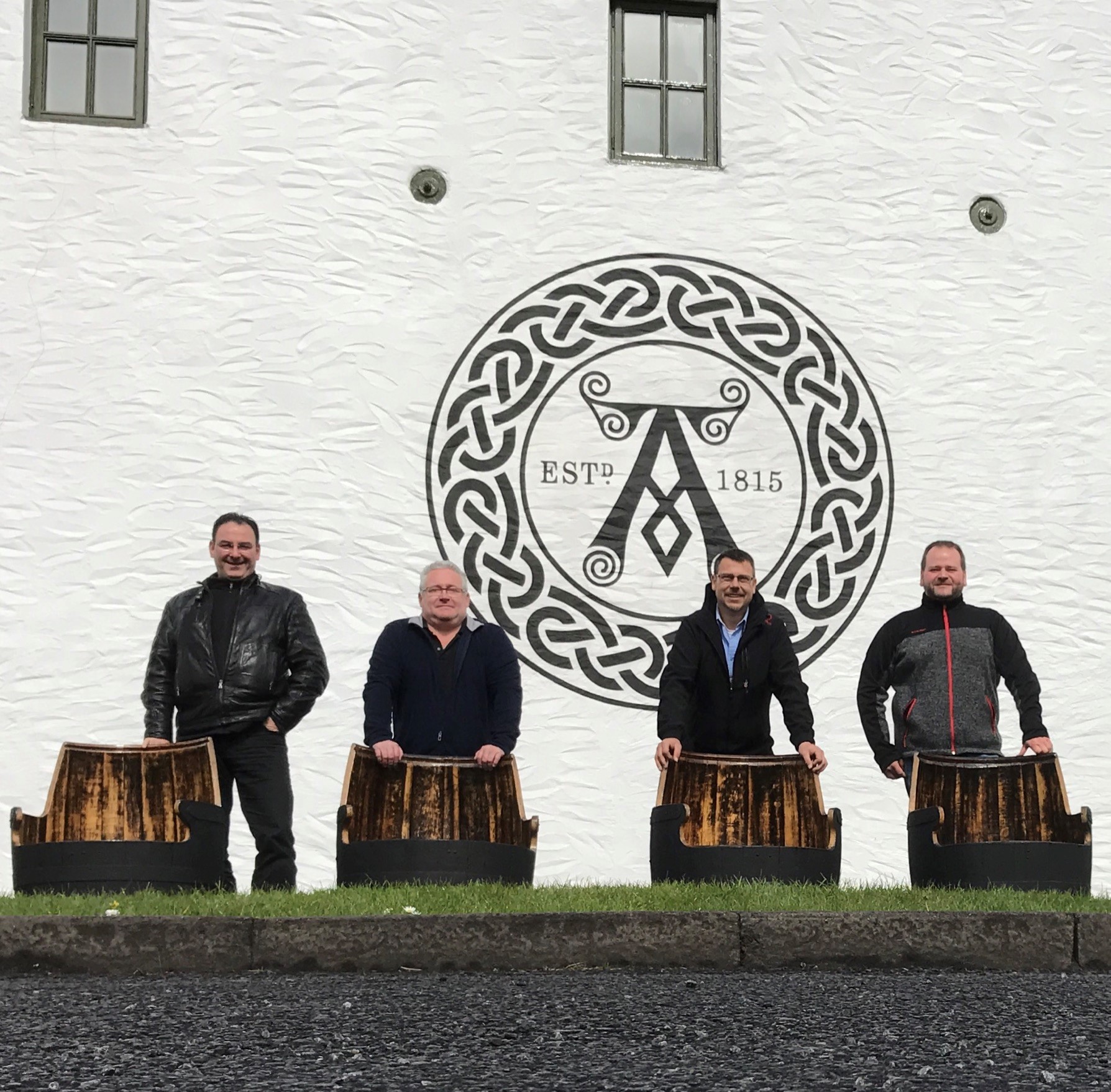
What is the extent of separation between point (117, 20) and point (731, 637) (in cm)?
471

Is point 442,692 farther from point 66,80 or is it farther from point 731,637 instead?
point 66,80

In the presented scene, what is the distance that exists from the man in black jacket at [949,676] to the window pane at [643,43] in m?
3.69

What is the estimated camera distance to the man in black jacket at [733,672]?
273 inches

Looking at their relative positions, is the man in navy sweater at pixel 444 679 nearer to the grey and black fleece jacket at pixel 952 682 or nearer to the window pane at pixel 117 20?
the grey and black fleece jacket at pixel 952 682

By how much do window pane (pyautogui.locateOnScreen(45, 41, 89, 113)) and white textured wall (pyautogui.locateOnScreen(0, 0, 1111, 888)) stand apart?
22 cm

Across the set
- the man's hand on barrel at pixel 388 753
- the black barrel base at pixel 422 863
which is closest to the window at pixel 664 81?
the man's hand on barrel at pixel 388 753

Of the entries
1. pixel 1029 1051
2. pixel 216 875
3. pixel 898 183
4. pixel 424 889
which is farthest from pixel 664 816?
pixel 898 183

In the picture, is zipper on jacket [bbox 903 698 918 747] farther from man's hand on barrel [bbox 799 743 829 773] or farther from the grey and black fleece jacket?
man's hand on barrel [bbox 799 743 829 773]

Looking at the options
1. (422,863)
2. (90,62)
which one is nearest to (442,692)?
(422,863)

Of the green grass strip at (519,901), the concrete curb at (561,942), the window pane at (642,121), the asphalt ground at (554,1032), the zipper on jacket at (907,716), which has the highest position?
the window pane at (642,121)

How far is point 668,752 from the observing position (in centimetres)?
661

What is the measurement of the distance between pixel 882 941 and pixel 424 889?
148 cm

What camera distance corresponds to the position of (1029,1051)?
3.99 metres

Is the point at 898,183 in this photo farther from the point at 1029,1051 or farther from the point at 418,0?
the point at 1029,1051
